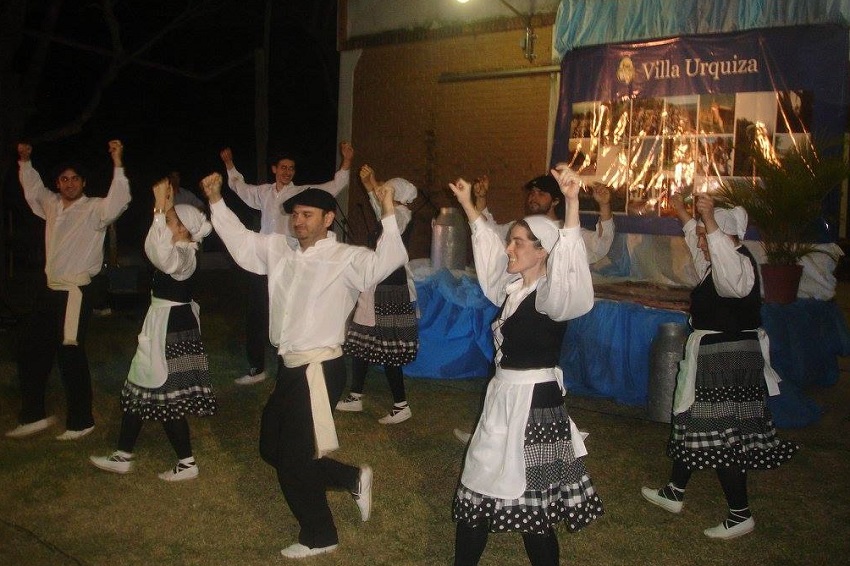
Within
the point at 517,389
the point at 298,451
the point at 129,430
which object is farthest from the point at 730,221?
the point at 129,430

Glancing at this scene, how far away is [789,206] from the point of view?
6.39 m

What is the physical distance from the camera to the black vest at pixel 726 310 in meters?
4.21

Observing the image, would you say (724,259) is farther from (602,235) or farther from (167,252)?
(167,252)

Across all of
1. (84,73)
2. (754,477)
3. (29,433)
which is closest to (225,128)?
(84,73)

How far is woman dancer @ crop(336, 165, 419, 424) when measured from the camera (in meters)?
6.12

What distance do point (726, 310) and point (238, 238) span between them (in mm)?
2497

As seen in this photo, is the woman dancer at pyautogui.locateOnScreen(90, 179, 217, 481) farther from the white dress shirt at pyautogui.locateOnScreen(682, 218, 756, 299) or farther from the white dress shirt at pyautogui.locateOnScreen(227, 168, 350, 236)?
the white dress shirt at pyautogui.locateOnScreen(682, 218, 756, 299)

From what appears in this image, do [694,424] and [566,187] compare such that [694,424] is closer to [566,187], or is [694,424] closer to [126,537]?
[566,187]

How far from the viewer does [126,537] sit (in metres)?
4.04

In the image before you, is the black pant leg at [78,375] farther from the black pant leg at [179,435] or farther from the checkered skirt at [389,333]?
the checkered skirt at [389,333]

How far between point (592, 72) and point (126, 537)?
6.35m

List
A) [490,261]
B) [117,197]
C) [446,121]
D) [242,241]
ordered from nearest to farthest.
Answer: [490,261] → [242,241] → [117,197] → [446,121]

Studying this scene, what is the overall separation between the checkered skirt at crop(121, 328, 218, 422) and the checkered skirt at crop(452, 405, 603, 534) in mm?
2078

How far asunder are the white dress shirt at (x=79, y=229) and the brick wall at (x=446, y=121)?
16.2 ft
